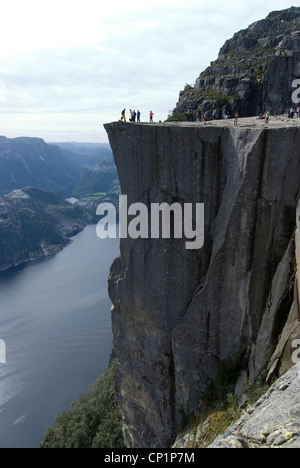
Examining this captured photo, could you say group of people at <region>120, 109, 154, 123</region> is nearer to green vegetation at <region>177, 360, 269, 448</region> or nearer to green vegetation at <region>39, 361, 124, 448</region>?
green vegetation at <region>177, 360, 269, 448</region>

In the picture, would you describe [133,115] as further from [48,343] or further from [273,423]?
[48,343]

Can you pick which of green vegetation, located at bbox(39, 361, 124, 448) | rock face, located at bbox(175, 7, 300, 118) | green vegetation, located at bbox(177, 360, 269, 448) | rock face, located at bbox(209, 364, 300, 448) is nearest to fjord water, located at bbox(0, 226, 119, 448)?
green vegetation, located at bbox(39, 361, 124, 448)

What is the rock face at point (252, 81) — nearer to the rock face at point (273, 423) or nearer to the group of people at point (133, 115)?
the group of people at point (133, 115)

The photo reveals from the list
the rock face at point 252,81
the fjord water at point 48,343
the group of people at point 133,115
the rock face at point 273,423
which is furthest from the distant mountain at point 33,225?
the rock face at point 273,423

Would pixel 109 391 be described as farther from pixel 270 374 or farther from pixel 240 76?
pixel 240 76

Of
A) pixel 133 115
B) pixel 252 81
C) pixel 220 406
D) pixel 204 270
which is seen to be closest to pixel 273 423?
pixel 220 406

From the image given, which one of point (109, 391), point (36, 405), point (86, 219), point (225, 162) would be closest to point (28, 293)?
point (36, 405)
